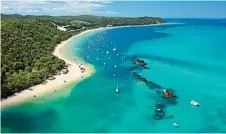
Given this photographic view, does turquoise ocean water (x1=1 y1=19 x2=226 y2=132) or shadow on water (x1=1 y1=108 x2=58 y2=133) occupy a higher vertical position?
turquoise ocean water (x1=1 y1=19 x2=226 y2=132)

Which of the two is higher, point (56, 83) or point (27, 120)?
point (56, 83)

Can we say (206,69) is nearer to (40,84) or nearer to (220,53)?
(220,53)

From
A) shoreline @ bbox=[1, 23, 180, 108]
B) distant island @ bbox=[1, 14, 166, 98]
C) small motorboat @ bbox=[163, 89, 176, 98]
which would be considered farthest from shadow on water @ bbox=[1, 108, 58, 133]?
small motorboat @ bbox=[163, 89, 176, 98]

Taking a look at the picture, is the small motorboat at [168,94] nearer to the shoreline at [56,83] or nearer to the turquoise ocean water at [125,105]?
the turquoise ocean water at [125,105]

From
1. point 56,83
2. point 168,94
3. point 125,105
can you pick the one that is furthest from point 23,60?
point 168,94

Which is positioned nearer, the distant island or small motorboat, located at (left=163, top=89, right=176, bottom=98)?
small motorboat, located at (left=163, top=89, right=176, bottom=98)

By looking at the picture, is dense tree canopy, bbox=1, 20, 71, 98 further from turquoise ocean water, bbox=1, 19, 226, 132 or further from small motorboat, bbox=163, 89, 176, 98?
small motorboat, bbox=163, 89, 176, 98

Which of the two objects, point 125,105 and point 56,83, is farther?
point 56,83

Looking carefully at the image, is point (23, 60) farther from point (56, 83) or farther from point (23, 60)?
point (56, 83)

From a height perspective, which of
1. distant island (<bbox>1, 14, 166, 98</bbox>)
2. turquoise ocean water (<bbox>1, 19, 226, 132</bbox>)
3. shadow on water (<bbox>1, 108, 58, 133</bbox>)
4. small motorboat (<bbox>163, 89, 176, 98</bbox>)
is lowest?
shadow on water (<bbox>1, 108, 58, 133</bbox>)

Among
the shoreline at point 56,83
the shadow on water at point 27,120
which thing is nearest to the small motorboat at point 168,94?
the shoreline at point 56,83
